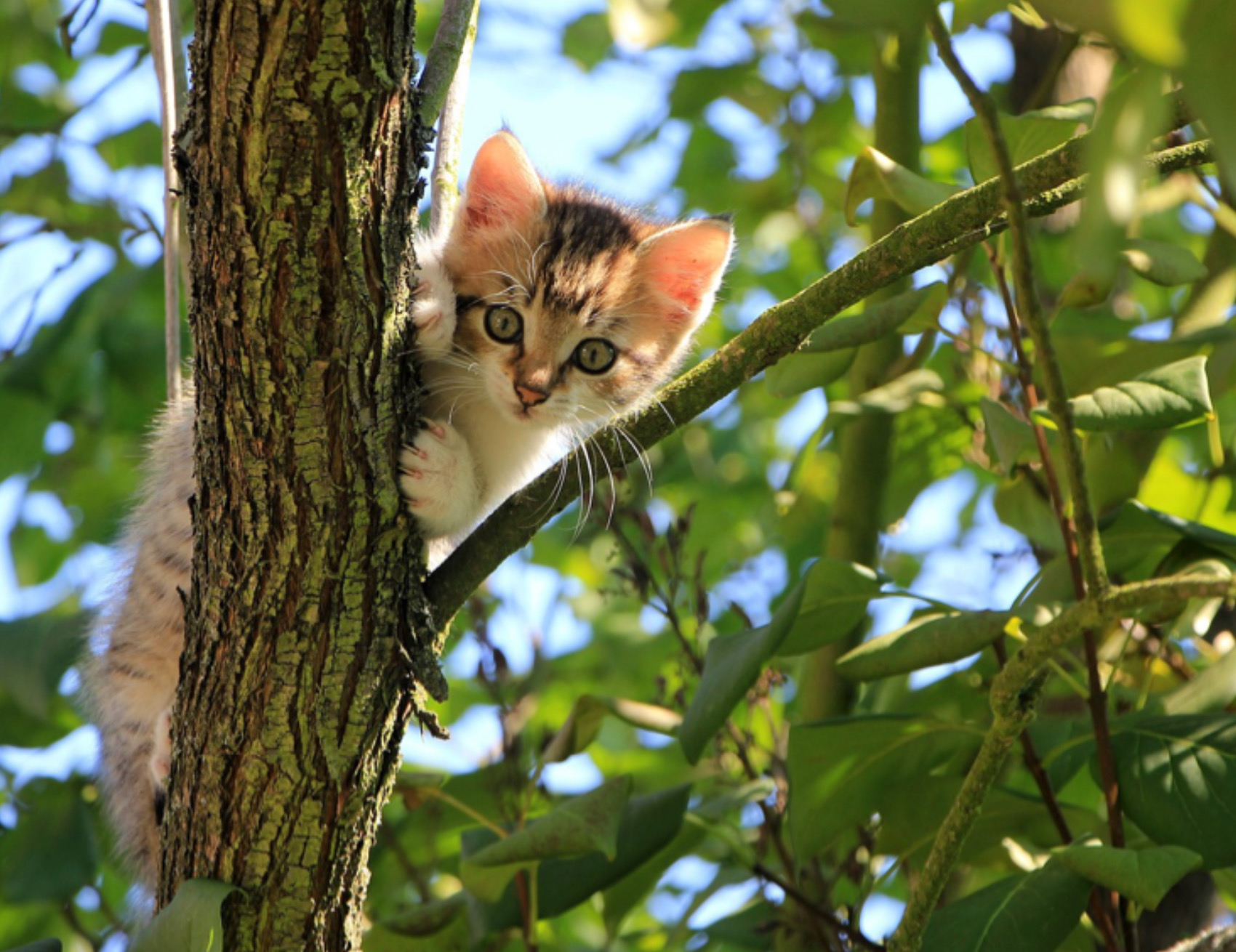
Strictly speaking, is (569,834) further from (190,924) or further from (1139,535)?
(1139,535)

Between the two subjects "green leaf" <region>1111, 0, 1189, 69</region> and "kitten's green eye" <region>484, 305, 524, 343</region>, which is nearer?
"green leaf" <region>1111, 0, 1189, 69</region>

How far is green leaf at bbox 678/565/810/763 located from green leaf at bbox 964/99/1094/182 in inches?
25.8

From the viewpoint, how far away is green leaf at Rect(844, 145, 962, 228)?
164 cm

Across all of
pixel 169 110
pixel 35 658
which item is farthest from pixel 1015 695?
pixel 35 658

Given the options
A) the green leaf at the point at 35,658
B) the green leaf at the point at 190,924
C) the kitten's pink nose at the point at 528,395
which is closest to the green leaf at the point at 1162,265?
the kitten's pink nose at the point at 528,395

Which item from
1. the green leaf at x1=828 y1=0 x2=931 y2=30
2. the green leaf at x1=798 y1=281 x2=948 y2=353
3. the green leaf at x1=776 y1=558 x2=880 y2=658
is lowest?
the green leaf at x1=828 y1=0 x2=931 y2=30

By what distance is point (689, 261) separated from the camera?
2662 millimetres

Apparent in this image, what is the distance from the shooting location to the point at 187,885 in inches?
55.2

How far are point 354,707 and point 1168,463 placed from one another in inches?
64.9

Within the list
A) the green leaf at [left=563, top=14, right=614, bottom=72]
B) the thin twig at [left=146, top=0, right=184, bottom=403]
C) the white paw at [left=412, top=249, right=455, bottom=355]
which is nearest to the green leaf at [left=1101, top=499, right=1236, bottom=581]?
the white paw at [left=412, top=249, right=455, bottom=355]

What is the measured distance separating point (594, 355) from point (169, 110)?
1.02 meters

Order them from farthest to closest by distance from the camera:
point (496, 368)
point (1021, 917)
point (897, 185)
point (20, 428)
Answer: point (20, 428), point (496, 368), point (897, 185), point (1021, 917)

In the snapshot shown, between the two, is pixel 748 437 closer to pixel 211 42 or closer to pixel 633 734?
pixel 633 734

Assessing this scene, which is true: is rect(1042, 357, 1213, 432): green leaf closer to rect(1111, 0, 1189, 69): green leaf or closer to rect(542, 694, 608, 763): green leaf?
rect(542, 694, 608, 763): green leaf
